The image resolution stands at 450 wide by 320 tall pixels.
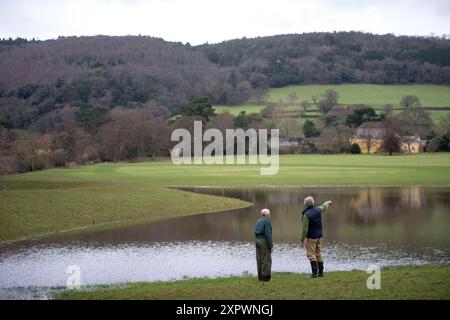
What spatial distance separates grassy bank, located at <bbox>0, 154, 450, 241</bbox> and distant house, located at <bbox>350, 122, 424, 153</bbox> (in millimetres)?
27254

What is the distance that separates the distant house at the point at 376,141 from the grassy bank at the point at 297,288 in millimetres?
96616

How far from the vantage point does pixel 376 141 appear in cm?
11694

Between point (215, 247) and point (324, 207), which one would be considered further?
point (215, 247)

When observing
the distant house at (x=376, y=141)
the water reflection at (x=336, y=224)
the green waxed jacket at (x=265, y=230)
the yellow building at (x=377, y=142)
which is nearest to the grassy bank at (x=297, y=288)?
the green waxed jacket at (x=265, y=230)

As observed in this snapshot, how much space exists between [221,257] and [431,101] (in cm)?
14128

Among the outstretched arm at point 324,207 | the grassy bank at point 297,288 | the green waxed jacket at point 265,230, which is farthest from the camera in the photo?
the outstretched arm at point 324,207

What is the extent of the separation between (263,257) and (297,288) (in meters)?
1.58

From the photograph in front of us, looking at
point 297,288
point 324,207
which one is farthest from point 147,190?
point 297,288

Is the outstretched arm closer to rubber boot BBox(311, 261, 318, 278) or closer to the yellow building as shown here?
rubber boot BBox(311, 261, 318, 278)

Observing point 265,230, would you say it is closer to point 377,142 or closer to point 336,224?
point 336,224

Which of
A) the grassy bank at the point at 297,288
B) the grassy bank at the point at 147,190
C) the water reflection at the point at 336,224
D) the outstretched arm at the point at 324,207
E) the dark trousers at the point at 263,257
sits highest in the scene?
the outstretched arm at the point at 324,207

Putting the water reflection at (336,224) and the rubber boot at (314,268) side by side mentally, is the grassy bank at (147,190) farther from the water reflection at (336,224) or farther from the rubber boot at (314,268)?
the rubber boot at (314,268)

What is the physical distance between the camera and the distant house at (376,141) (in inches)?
4537

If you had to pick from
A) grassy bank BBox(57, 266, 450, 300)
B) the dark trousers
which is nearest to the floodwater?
grassy bank BBox(57, 266, 450, 300)
